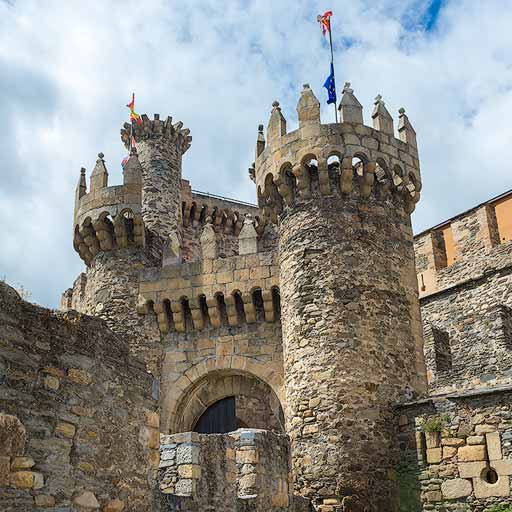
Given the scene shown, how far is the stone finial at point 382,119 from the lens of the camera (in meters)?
15.1

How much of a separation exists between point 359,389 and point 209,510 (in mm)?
4443

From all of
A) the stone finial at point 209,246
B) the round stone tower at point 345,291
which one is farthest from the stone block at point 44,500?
the stone finial at point 209,246

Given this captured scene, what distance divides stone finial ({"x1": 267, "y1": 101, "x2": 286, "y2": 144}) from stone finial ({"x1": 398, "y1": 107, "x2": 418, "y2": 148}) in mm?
2204

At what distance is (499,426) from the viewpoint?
1154 centimetres

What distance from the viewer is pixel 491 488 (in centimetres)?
1131

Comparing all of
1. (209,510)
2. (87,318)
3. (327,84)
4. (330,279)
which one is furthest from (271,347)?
(87,318)

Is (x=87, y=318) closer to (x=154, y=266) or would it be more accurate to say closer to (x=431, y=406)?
(x=431, y=406)

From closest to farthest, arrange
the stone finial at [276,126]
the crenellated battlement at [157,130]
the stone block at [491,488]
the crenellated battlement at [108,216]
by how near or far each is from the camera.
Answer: the stone block at [491,488], the stone finial at [276,126], the crenellated battlement at [108,216], the crenellated battlement at [157,130]

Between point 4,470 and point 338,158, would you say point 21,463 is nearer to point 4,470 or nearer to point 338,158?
point 4,470

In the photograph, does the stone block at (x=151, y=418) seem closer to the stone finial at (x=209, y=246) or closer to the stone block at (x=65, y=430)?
the stone block at (x=65, y=430)

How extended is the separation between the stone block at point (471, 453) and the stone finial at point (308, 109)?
6213 mm

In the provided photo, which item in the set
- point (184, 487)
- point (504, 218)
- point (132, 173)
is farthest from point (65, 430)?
point (504, 218)

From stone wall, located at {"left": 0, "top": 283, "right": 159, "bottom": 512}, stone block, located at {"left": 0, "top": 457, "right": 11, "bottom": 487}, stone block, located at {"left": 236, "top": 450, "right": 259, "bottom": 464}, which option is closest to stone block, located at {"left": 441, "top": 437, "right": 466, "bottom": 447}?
stone block, located at {"left": 236, "top": 450, "right": 259, "bottom": 464}

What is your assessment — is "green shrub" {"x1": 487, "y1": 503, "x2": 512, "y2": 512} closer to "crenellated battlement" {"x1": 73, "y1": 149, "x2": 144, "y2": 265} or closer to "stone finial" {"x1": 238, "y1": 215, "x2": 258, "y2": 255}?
"stone finial" {"x1": 238, "y1": 215, "x2": 258, "y2": 255}
